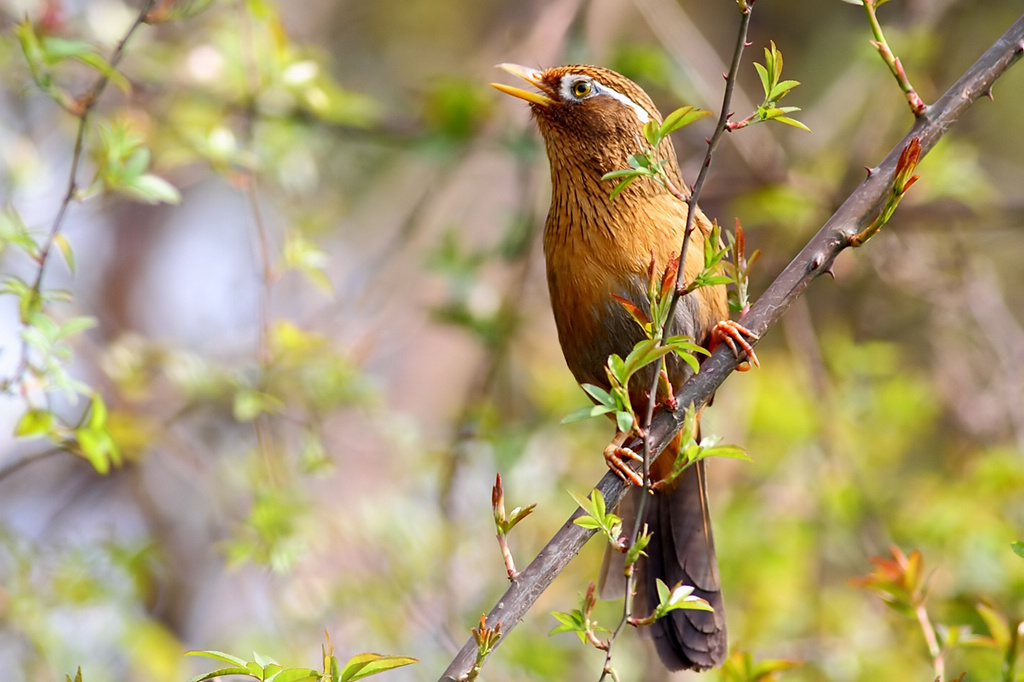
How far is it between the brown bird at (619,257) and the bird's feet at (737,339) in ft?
0.08

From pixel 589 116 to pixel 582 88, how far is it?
0.12 meters

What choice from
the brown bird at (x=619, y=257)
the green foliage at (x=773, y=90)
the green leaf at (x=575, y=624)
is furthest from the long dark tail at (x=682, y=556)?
the green foliage at (x=773, y=90)

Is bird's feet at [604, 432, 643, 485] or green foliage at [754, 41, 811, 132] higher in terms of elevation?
green foliage at [754, 41, 811, 132]

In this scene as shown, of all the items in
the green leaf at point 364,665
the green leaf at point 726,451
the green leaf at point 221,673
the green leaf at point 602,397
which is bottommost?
the green leaf at point 221,673

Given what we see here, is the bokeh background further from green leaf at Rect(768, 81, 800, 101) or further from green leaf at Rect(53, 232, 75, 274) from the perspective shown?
green leaf at Rect(768, 81, 800, 101)

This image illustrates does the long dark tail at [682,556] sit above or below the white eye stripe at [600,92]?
below

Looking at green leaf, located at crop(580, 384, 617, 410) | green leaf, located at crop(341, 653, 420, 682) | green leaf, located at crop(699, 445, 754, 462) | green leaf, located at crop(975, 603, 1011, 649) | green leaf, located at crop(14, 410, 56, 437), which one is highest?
green leaf, located at crop(580, 384, 617, 410)

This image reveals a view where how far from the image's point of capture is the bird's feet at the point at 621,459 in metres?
2.31

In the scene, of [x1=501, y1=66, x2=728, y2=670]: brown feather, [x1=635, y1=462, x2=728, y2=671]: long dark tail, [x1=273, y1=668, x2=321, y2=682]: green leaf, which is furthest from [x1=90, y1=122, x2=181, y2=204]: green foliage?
[x1=635, y1=462, x2=728, y2=671]: long dark tail

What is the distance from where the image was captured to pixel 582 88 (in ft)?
11.2

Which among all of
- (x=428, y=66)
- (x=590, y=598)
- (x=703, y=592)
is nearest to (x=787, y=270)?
(x=590, y=598)

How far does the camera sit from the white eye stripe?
3387mm

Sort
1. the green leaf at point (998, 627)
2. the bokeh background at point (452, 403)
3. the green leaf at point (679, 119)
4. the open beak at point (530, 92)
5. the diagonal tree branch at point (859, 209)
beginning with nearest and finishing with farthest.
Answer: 1. the green leaf at point (679, 119)
2. the diagonal tree branch at point (859, 209)
3. the green leaf at point (998, 627)
4. the open beak at point (530, 92)
5. the bokeh background at point (452, 403)

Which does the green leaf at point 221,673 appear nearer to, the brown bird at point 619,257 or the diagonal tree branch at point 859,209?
the diagonal tree branch at point 859,209
